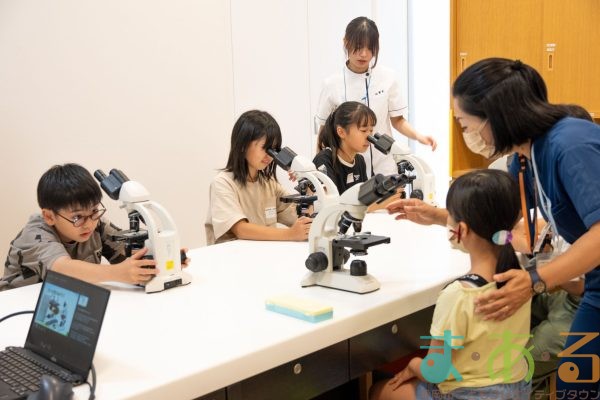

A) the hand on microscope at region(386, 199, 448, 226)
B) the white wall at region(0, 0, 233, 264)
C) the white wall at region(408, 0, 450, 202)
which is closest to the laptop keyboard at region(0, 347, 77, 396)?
the hand on microscope at region(386, 199, 448, 226)

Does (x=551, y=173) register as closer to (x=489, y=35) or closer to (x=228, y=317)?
(x=228, y=317)

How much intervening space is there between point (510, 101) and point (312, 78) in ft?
10.8

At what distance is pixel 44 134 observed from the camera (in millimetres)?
3395

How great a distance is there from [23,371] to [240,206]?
140 centimetres

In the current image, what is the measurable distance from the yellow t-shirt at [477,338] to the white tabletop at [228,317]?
0.21 m

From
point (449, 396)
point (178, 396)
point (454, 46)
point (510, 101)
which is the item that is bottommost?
point (449, 396)

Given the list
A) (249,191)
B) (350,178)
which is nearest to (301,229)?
(249,191)

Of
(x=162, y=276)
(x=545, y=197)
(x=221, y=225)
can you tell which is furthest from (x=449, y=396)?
(x=221, y=225)

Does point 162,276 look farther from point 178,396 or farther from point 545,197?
point 545,197

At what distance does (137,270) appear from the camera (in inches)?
68.8

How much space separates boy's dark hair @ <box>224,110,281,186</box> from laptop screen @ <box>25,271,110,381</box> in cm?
129

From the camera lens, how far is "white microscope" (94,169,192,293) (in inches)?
70.0

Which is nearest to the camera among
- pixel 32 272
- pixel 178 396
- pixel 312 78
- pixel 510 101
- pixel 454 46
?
pixel 178 396

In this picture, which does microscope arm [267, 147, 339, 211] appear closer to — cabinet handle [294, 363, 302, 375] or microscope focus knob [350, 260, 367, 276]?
microscope focus knob [350, 260, 367, 276]
